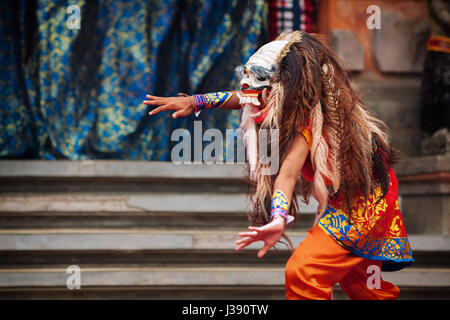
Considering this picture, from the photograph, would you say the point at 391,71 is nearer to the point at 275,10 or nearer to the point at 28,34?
the point at 275,10

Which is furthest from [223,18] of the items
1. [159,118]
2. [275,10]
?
[159,118]

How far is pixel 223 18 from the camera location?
5.44 meters

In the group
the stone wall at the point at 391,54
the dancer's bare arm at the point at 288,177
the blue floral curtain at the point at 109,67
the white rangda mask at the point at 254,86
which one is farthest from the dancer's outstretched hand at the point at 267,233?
the stone wall at the point at 391,54

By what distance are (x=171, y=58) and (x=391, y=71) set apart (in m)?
2.11

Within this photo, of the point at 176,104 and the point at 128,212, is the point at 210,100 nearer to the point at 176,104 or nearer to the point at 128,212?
the point at 176,104

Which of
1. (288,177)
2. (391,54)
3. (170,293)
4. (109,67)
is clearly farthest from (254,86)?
(391,54)

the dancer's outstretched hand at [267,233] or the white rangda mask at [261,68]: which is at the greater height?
the white rangda mask at [261,68]

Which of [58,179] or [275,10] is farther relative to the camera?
[275,10]

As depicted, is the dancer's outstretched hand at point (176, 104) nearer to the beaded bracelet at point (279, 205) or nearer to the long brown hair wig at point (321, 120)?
the long brown hair wig at point (321, 120)

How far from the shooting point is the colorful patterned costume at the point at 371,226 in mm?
2715

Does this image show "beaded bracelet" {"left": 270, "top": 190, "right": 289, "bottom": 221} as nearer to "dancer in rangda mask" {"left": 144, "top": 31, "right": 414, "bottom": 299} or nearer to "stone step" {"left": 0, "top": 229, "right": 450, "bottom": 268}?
"dancer in rangda mask" {"left": 144, "top": 31, "right": 414, "bottom": 299}

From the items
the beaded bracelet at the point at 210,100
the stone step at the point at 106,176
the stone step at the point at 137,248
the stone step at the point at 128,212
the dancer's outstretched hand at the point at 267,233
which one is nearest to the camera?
the dancer's outstretched hand at the point at 267,233

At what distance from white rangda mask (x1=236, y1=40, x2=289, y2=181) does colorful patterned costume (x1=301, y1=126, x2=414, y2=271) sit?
0.87ft
